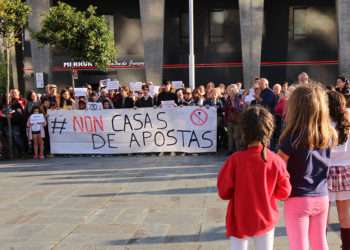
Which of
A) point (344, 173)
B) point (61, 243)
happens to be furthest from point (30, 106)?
point (344, 173)

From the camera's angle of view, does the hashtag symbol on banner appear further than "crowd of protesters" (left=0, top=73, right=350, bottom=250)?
Yes

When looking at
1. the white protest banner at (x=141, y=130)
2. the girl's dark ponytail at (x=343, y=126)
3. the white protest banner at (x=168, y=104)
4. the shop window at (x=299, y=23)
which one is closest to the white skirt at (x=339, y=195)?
the girl's dark ponytail at (x=343, y=126)

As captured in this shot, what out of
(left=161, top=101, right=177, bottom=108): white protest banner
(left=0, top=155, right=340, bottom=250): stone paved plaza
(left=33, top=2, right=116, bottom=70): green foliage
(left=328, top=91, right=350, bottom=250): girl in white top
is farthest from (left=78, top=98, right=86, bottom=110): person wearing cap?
(left=328, top=91, right=350, bottom=250): girl in white top

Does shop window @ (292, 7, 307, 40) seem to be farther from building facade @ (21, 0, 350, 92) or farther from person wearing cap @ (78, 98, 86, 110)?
person wearing cap @ (78, 98, 86, 110)

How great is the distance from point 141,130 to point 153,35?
542 inches

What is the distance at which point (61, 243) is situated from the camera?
541 centimetres

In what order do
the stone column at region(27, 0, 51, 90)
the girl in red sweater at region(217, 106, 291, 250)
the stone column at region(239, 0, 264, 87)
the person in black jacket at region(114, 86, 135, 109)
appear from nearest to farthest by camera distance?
the girl in red sweater at region(217, 106, 291, 250) → the person in black jacket at region(114, 86, 135, 109) → the stone column at region(239, 0, 264, 87) → the stone column at region(27, 0, 51, 90)

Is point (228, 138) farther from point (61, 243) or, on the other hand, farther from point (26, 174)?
point (61, 243)

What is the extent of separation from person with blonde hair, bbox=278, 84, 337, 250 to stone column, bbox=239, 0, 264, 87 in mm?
21754

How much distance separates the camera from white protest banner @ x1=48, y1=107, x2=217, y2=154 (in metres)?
12.4

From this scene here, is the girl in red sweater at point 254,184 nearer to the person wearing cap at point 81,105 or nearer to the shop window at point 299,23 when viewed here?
the person wearing cap at point 81,105

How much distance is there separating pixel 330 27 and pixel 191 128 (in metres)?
16.9

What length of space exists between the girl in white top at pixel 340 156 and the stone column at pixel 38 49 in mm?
23493

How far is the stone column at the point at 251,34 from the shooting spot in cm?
2462
